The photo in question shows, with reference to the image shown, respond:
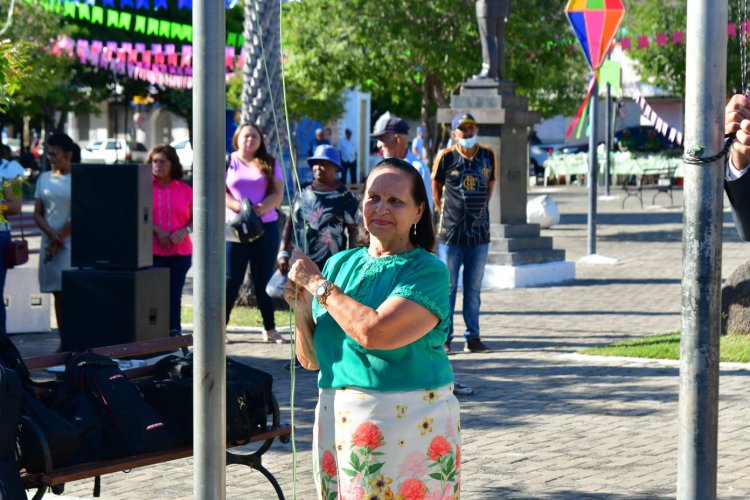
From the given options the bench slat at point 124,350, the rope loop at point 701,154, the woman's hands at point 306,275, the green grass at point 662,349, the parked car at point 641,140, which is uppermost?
the parked car at point 641,140

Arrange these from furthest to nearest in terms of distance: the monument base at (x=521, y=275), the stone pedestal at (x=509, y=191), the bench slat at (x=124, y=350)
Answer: the stone pedestal at (x=509, y=191), the monument base at (x=521, y=275), the bench slat at (x=124, y=350)

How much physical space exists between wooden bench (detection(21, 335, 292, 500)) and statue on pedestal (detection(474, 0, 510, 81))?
1068 centimetres

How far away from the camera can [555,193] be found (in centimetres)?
3953

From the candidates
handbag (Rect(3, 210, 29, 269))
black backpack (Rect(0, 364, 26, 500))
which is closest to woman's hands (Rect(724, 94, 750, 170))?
black backpack (Rect(0, 364, 26, 500))

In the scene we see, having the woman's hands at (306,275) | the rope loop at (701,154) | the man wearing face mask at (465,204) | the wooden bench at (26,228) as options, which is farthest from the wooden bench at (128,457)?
the wooden bench at (26,228)

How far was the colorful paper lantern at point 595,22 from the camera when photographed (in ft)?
53.6

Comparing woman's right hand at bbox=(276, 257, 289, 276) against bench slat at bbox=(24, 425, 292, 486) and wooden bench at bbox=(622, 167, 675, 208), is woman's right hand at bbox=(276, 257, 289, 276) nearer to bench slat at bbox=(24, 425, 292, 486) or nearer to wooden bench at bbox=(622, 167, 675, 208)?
bench slat at bbox=(24, 425, 292, 486)

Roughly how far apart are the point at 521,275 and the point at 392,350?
11.8 metres

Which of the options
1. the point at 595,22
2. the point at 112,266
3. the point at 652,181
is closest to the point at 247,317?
the point at 112,266

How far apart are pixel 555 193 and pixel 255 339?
28776 mm

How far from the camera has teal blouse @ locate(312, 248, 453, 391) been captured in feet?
13.1

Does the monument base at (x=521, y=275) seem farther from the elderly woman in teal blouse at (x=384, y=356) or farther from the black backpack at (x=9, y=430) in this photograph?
the elderly woman in teal blouse at (x=384, y=356)

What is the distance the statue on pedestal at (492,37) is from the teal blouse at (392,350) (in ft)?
41.4

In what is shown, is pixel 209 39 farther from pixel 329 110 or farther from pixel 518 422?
pixel 329 110
